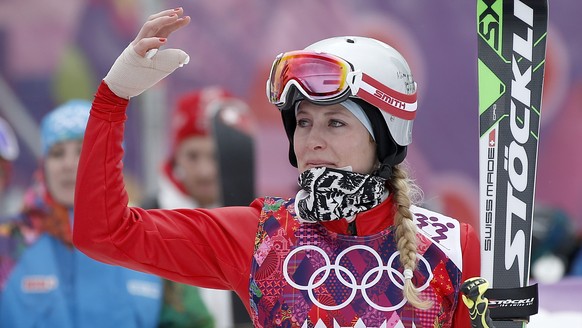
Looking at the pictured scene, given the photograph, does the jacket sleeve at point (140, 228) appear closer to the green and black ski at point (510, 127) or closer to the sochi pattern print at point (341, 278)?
the sochi pattern print at point (341, 278)

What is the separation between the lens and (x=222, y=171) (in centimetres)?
710

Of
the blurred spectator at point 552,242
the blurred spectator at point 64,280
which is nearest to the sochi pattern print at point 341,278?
the blurred spectator at point 64,280

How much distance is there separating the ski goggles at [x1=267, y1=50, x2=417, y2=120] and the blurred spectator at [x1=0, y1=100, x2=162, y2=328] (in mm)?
2174

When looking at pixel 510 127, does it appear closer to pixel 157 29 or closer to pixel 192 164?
pixel 157 29

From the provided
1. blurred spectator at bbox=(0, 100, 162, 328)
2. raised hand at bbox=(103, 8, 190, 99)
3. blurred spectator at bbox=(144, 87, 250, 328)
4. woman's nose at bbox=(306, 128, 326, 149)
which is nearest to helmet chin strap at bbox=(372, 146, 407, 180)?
woman's nose at bbox=(306, 128, 326, 149)

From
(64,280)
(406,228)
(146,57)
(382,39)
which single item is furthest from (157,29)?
(382,39)

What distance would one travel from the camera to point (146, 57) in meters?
3.71

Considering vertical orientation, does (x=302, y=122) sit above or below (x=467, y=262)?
above

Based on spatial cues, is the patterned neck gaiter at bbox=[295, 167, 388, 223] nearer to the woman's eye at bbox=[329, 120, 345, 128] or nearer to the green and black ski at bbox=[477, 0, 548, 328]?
the woman's eye at bbox=[329, 120, 345, 128]

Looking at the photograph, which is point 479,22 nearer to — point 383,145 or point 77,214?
point 383,145

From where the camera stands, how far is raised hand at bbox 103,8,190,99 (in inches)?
145

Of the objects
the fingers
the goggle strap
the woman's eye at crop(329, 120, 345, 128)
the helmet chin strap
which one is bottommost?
the helmet chin strap

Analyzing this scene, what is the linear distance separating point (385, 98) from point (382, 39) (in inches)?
241

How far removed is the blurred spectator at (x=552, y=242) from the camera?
31.6ft
